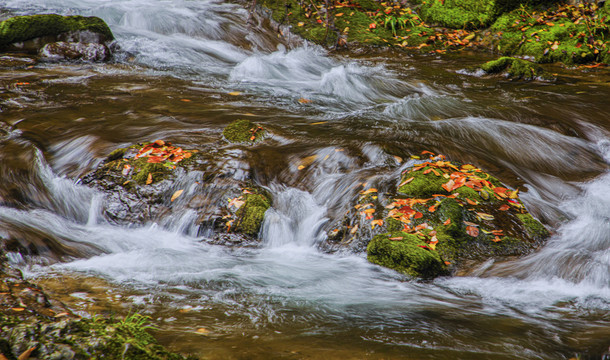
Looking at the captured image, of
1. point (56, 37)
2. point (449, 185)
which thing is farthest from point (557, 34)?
point (56, 37)

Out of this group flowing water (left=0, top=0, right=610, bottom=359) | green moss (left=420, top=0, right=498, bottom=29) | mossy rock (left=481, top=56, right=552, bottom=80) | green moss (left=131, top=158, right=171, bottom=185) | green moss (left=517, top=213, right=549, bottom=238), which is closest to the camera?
flowing water (left=0, top=0, right=610, bottom=359)

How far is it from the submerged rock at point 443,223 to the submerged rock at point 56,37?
335 inches

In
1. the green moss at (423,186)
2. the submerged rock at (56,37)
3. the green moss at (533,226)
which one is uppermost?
the submerged rock at (56,37)

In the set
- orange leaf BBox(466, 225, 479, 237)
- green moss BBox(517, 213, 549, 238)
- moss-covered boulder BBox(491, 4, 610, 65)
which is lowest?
orange leaf BBox(466, 225, 479, 237)

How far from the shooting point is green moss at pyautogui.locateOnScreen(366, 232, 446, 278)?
14.4 feet

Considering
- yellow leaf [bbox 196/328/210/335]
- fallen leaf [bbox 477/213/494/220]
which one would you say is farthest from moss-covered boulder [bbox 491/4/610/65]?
yellow leaf [bbox 196/328/210/335]

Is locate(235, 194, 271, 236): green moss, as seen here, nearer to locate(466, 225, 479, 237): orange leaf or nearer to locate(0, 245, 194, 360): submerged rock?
locate(466, 225, 479, 237): orange leaf

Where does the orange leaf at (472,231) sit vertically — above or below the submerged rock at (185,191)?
above

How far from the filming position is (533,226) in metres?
5.01

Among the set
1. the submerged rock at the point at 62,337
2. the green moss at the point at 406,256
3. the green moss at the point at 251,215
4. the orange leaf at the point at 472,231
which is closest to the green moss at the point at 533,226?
the orange leaf at the point at 472,231

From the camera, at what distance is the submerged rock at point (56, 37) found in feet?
33.8

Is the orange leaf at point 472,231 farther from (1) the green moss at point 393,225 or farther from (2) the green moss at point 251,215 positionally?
(2) the green moss at point 251,215

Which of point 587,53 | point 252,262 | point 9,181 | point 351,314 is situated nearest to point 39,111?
point 9,181

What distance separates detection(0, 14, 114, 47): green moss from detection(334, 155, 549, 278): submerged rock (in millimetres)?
9103
